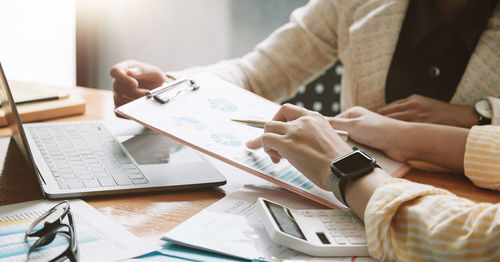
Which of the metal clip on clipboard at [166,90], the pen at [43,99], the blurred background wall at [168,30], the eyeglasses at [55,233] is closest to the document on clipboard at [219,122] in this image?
the metal clip on clipboard at [166,90]

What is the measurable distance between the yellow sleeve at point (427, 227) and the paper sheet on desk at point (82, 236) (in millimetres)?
269

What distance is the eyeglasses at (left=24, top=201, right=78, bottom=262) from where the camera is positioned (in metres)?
0.53

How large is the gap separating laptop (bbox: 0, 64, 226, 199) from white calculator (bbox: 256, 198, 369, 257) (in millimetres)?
174

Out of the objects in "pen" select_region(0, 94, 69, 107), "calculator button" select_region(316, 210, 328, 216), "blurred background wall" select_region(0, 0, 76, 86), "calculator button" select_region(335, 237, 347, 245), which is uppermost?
"calculator button" select_region(335, 237, 347, 245)

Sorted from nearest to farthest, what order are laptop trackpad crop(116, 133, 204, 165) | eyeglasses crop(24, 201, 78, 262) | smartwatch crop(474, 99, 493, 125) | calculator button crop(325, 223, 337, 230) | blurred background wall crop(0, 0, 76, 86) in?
eyeglasses crop(24, 201, 78, 262) → calculator button crop(325, 223, 337, 230) → laptop trackpad crop(116, 133, 204, 165) → smartwatch crop(474, 99, 493, 125) → blurred background wall crop(0, 0, 76, 86)

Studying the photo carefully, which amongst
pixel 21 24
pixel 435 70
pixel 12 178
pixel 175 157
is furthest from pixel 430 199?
pixel 21 24

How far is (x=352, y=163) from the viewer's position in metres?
0.69

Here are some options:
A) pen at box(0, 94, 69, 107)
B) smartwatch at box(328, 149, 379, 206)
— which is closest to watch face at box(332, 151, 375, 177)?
smartwatch at box(328, 149, 379, 206)

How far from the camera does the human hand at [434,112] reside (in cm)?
110

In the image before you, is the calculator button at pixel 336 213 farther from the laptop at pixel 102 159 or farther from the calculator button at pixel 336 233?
the laptop at pixel 102 159

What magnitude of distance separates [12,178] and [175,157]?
263 mm

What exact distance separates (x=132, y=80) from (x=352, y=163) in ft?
1.95

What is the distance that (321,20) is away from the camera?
144cm

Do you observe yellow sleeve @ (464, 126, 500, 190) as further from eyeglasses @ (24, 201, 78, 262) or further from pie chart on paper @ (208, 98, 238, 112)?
eyeglasses @ (24, 201, 78, 262)
